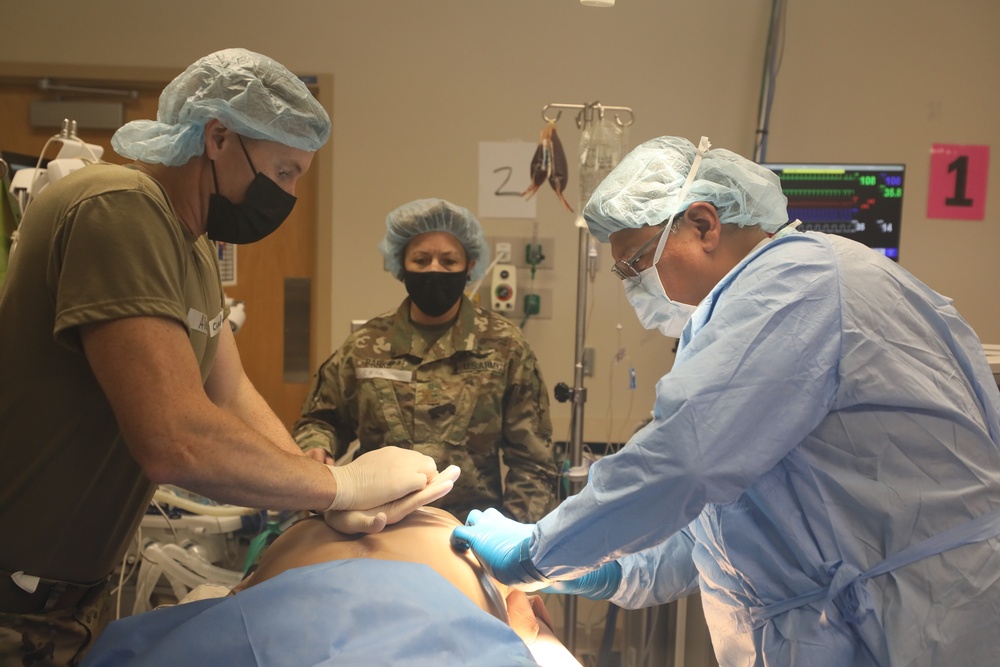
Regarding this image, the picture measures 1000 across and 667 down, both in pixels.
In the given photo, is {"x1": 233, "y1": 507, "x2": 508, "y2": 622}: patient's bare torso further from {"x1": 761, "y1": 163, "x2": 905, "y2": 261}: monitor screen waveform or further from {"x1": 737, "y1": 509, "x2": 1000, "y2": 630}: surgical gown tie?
{"x1": 761, "y1": 163, "x2": 905, "y2": 261}: monitor screen waveform

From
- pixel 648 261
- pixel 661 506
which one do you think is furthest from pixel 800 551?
pixel 648 261

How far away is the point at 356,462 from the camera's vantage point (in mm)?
1510

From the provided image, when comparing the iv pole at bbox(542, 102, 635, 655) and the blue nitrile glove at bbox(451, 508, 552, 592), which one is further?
the iv pole at bbox(542, 102, 635, 655)

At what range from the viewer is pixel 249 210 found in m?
1.40

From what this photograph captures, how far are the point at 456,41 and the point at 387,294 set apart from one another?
104 centimetres

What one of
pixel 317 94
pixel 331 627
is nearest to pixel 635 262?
pixel 331 627

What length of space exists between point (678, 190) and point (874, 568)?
71cm

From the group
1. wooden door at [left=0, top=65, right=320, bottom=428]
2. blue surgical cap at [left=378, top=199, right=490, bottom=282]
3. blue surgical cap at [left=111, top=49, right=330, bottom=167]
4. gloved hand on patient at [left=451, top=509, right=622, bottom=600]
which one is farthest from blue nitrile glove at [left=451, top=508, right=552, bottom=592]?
wooden door at [left=0, top=65, right=320, bottom=428]

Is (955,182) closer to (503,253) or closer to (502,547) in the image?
(503,253)

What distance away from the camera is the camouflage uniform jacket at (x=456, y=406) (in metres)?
2.27

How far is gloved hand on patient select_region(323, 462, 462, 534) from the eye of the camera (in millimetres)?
1424

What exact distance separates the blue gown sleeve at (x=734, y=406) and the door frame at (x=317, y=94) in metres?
2.34

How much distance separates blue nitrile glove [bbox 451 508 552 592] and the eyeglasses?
19.3 inches

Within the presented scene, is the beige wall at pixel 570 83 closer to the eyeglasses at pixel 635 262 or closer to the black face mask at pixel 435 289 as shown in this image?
the black face mask at pixel 435 289
